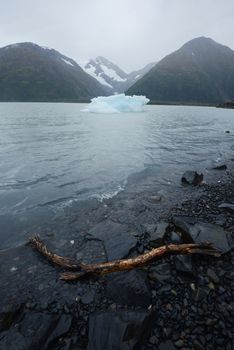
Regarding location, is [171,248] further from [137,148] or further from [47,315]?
[137,148]

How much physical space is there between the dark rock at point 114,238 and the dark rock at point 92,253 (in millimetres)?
174

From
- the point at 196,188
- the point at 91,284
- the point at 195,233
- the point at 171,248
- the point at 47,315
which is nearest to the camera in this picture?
the point at 47,315

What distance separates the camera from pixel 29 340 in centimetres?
537

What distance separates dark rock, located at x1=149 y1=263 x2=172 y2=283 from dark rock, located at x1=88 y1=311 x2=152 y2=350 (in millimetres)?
1245

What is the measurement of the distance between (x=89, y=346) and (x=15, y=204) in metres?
8.39

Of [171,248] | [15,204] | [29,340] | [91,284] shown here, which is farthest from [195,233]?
[15,204]

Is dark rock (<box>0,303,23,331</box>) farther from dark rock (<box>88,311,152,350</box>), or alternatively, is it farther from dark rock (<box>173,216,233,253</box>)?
dark rock (<box>173,216,233,253</box>)

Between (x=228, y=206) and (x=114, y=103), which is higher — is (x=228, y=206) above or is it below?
above

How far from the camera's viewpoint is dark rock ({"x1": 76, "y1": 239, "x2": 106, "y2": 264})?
25.9 feet

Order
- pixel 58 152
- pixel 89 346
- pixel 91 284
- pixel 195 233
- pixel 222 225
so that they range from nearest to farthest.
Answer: pixel 89 346
pixel 91 284
pixel 195 233
pixel 222 225
pixel 58 152

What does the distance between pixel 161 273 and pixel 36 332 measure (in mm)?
3292

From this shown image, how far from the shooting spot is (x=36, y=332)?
5504mm

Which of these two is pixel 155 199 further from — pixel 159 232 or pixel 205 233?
pixel 205 233

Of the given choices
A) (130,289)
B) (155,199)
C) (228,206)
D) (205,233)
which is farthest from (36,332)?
(228,206)
